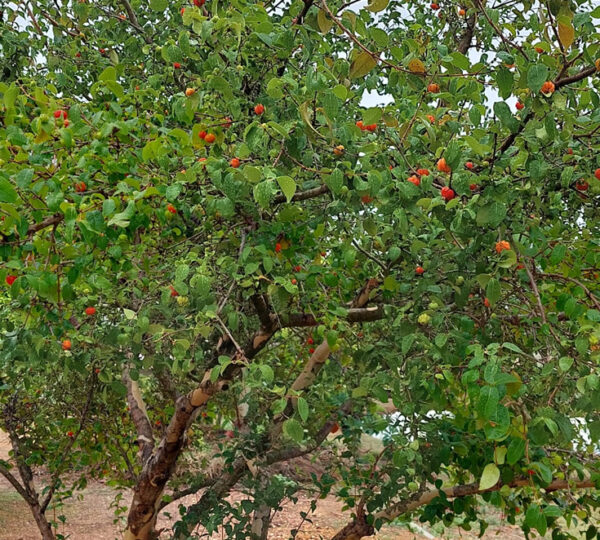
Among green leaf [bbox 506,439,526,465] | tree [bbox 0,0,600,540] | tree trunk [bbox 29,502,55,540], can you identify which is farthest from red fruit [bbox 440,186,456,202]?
tree trunk [bbox 29,502,55,540]

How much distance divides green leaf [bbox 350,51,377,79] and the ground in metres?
6.45

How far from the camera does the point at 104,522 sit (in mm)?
8148

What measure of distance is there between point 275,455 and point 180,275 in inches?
112

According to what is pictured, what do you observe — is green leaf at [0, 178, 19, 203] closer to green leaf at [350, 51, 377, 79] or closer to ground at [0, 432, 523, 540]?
green leaf at [350, 51, 377, 79]

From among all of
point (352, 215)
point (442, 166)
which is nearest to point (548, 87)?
point (442, 166)

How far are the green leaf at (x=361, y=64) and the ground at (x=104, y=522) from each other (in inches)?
254

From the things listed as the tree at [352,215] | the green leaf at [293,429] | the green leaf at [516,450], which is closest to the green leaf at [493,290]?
the tree at [352,215]

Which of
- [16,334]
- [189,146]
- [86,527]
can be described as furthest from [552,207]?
[86,527]

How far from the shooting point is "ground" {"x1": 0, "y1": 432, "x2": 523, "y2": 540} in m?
7.50

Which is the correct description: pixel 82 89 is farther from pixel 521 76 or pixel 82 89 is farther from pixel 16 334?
pixel 521 76

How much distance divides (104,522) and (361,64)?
26.7 ft

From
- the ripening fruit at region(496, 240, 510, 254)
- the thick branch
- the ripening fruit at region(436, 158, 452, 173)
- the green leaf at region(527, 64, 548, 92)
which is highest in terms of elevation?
the green leaf at region(527, 64, 548, 92)

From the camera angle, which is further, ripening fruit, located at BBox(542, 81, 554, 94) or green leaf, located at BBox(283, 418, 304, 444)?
green leaf, located at BBox(283, 418, 304, 444)

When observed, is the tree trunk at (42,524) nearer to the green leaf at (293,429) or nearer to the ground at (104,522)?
the ground at (104,522)
